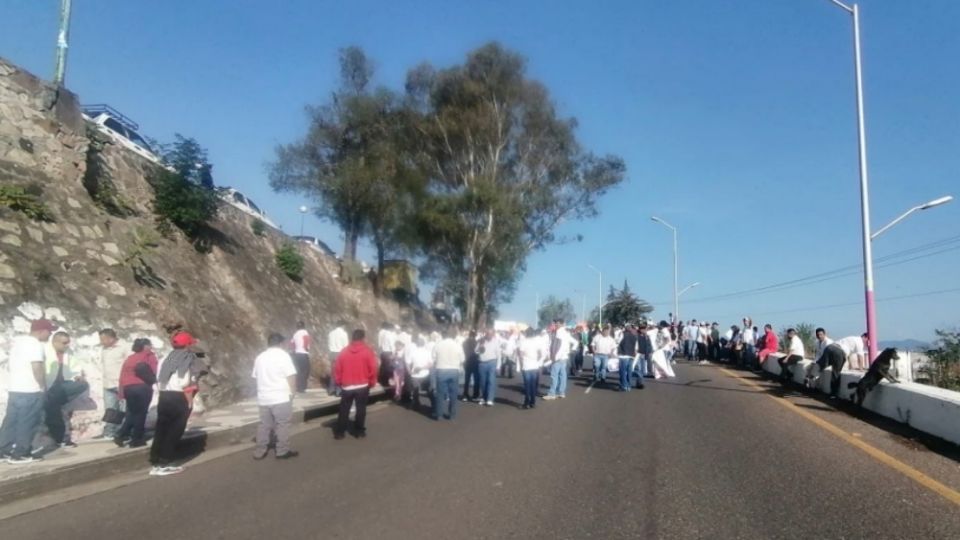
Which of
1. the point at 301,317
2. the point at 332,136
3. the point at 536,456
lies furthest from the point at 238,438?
the point at 332,136

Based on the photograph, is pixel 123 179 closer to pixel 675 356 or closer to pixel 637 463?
pixel 637 463

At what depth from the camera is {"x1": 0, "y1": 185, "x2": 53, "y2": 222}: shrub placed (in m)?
12.8

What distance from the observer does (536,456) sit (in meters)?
9.69

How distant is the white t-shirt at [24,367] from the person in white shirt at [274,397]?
8.22 feet

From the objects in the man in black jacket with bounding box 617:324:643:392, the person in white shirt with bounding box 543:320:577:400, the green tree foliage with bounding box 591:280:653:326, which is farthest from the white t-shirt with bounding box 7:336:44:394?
the green tree foliage with bounding box 591:280:653:326

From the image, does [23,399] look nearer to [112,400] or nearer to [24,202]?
[112,400]

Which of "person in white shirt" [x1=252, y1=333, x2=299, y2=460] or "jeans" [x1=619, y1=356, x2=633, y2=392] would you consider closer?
"person in white shirt" [x1=252, y1=333, x2=299, y2=460]

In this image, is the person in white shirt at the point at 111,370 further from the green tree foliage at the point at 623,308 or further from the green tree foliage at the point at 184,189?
the green tree foliage at the point at 623,308

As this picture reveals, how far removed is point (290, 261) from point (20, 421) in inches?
648

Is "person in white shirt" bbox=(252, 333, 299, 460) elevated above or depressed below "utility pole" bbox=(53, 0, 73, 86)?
below

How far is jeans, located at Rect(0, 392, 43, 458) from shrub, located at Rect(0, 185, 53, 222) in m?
5.41

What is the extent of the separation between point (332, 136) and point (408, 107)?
4.49 m

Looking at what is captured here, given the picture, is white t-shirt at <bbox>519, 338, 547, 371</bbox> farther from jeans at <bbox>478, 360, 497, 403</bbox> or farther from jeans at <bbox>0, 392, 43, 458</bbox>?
jeans at <bbox>0, 392, 43, 458</bbox>

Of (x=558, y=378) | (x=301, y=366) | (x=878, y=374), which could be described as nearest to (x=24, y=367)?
(x=301, y=366)
